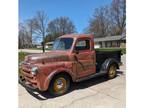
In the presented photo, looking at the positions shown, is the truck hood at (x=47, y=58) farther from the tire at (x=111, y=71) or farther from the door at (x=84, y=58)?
the tire at (x=111, y=71)

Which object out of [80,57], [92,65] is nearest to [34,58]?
[80,57]

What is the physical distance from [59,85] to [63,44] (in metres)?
1.28

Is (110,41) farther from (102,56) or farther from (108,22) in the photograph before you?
(102,56)

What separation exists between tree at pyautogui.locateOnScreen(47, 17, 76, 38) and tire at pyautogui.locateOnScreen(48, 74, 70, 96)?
28.1 metres

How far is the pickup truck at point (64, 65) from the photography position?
4.50 m

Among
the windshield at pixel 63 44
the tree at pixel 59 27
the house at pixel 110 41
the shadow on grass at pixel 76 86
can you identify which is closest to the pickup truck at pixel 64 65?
the windshield at pixel 63 44

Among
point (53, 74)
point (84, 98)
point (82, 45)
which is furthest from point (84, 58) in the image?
point (84, 98)

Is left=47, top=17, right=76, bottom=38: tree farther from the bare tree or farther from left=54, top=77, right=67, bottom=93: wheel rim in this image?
left=54, top=77, right=67, bottom=93: wheel rim

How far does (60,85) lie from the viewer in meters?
4.77

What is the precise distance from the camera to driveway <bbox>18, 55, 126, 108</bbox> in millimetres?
4031
